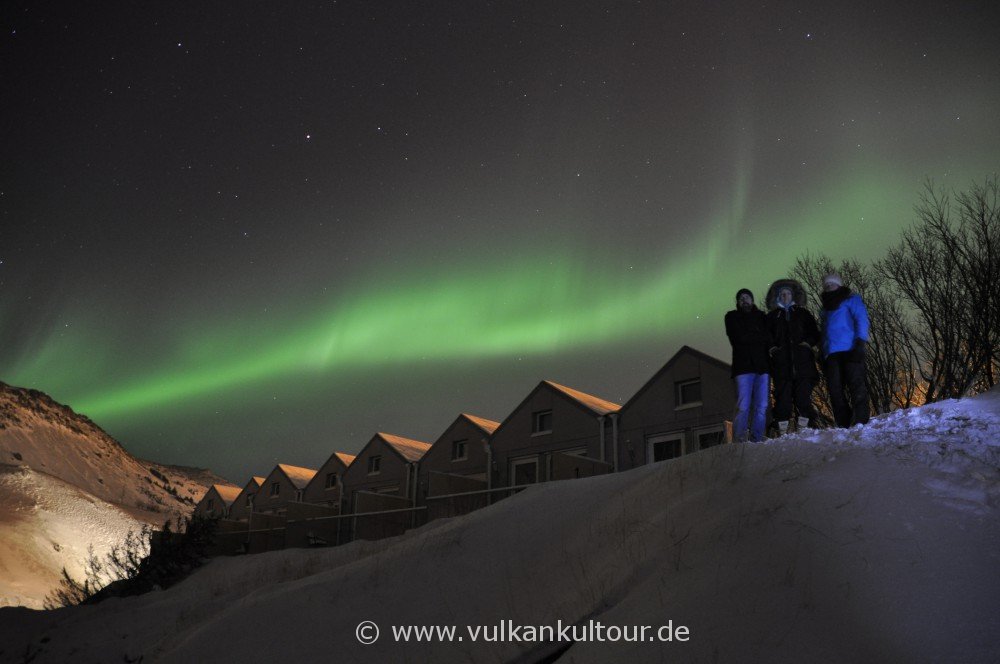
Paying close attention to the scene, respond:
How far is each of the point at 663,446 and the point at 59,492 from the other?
5563 centimetres

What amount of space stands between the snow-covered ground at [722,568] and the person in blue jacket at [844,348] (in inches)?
34.3

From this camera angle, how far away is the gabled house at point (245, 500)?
46.3 m

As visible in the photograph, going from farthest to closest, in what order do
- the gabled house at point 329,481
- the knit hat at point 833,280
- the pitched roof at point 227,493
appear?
1. the pitched roof at point 227,493
2. the gabled house at point 329,481
3. the knit hat at point 833,280

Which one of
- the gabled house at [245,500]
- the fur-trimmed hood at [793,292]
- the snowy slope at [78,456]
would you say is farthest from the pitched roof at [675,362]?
the snowy slope at [78,456]

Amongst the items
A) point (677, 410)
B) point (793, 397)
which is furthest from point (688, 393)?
point (793, 397)

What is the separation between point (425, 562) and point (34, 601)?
1718 inches

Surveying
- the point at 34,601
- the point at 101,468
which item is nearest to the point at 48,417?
the point at 101,468

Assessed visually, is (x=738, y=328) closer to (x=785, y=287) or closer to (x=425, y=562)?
(x=785, y=287)

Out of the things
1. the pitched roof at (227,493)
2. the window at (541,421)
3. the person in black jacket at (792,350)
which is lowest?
the pitched roof at (227,493)

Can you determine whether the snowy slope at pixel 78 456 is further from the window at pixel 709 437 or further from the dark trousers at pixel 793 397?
the dark trousers at pixel 793 397

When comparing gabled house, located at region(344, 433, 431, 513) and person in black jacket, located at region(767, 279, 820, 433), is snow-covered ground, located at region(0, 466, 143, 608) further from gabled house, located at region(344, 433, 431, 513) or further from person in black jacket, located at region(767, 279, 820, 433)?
person in black jacket, located at region(767, 279, 820, 433)

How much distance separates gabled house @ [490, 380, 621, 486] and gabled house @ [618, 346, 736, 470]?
0.97m

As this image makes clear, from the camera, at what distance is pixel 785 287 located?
9.59m

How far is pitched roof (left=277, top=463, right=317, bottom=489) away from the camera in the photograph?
4266cm
